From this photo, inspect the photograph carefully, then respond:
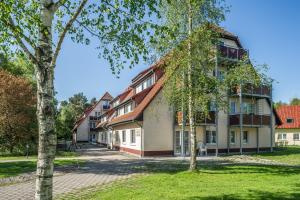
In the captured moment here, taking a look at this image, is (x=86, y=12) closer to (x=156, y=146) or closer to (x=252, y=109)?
(x=156, y=146)

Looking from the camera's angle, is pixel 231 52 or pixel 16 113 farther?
pixel 16 113

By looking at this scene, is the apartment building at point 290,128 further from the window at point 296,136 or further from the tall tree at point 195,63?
the tall tree at point 195,63

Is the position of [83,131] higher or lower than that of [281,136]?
higher

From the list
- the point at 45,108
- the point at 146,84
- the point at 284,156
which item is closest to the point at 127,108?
the point at 146,84

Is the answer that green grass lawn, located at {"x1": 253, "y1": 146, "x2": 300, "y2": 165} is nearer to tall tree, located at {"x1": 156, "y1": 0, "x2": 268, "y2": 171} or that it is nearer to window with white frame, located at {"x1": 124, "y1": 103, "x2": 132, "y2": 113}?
tall tree, located at {"x1": 156, "y1": 0, "x2": 268, "y2": 171}

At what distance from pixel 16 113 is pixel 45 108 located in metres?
26.0

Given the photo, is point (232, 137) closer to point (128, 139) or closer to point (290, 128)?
point (128, 139)

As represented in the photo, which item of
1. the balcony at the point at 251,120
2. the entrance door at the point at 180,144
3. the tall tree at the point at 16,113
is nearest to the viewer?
the entrance door at the point at 180,144

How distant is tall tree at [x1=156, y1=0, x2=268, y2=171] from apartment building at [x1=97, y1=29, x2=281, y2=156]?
8.20m

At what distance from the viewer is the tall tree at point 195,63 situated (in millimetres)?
14953

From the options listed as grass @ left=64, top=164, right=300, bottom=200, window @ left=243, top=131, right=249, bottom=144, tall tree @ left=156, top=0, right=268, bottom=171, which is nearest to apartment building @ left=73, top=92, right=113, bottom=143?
window @ left=243, top=131, right=249, bottom=144

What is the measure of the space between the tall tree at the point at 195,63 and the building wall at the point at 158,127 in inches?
412

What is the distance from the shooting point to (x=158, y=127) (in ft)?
87.6

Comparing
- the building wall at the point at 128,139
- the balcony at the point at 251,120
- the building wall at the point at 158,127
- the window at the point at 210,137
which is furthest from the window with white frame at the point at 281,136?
the building wall at the point at 158,127
